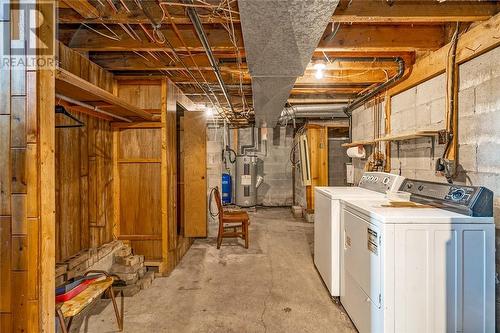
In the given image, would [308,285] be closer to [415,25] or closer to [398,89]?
[398,89]

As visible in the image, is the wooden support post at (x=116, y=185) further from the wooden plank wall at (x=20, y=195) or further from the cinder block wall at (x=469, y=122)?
the cinder block wall at (x=469, y=122)

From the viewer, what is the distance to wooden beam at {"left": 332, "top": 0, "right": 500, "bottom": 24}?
73.5 inches

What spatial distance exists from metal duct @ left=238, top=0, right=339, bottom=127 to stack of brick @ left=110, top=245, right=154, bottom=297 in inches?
85.0

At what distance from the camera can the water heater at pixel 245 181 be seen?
7039 millimetres

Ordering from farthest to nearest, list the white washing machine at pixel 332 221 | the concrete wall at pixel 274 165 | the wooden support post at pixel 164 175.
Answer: the concrete wall at pixel 274 165 → the wooden support post at pixel 164 175 → the white washing machine at pixel 332 221

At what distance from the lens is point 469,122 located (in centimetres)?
204

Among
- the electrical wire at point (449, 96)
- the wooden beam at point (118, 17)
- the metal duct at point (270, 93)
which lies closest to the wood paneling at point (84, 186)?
the wooden beam at point (118, 17)

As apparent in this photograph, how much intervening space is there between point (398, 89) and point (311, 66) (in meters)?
0.96

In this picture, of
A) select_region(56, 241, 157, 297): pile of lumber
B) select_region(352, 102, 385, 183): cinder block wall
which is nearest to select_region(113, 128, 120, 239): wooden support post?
select_region(56, 241, 157, 297): pile of lumber

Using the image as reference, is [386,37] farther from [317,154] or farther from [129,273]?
[317,154]

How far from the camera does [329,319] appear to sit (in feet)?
7.69

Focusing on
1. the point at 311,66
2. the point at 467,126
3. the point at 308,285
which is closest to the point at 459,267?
the point at 467,126

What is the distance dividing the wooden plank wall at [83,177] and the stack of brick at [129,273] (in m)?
0.26

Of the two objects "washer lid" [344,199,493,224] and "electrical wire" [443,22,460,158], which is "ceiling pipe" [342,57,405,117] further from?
"washer lid" [344,199,493,224]
